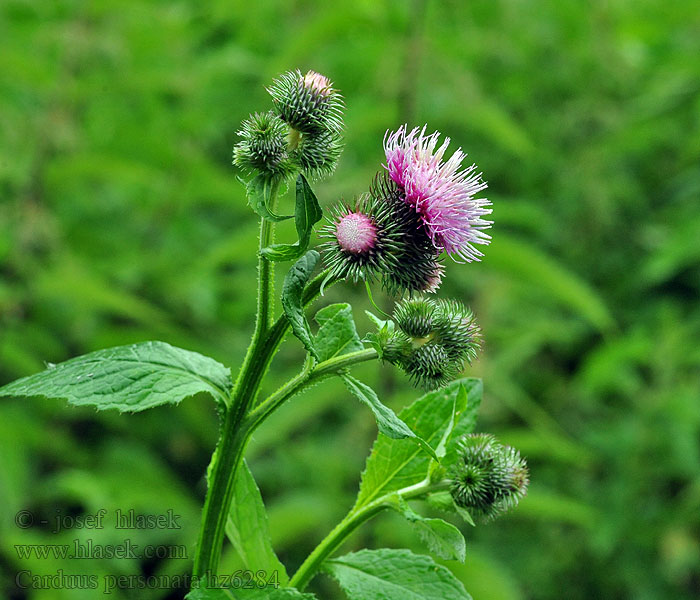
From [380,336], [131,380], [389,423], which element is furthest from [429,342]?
[131,380]

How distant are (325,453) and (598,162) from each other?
91.9 inches

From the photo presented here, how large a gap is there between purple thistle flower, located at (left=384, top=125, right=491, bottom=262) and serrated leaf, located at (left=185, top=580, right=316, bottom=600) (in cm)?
50

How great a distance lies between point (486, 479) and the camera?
1.10 metres

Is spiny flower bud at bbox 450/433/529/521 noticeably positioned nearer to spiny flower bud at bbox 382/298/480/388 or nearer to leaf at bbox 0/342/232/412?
spiny flower bud at bbox 382/298/480/388

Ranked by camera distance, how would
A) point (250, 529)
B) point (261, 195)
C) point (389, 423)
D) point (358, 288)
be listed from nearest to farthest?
point (389, 423) < point (261, 195) < point (250, 529) < point (358, 288)

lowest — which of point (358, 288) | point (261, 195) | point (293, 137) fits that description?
point (261, 195)

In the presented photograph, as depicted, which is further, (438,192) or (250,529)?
(250,529)

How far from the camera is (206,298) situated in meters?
3.32

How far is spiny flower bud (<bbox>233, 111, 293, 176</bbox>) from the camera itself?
1.05m

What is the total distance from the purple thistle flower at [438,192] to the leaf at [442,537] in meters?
0.36

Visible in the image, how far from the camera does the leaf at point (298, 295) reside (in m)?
0.92

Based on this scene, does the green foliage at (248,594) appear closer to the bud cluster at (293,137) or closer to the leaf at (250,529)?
the leaf at (250,529)

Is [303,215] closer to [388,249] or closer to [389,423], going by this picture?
[388,249]

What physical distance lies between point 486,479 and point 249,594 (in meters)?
0.38
